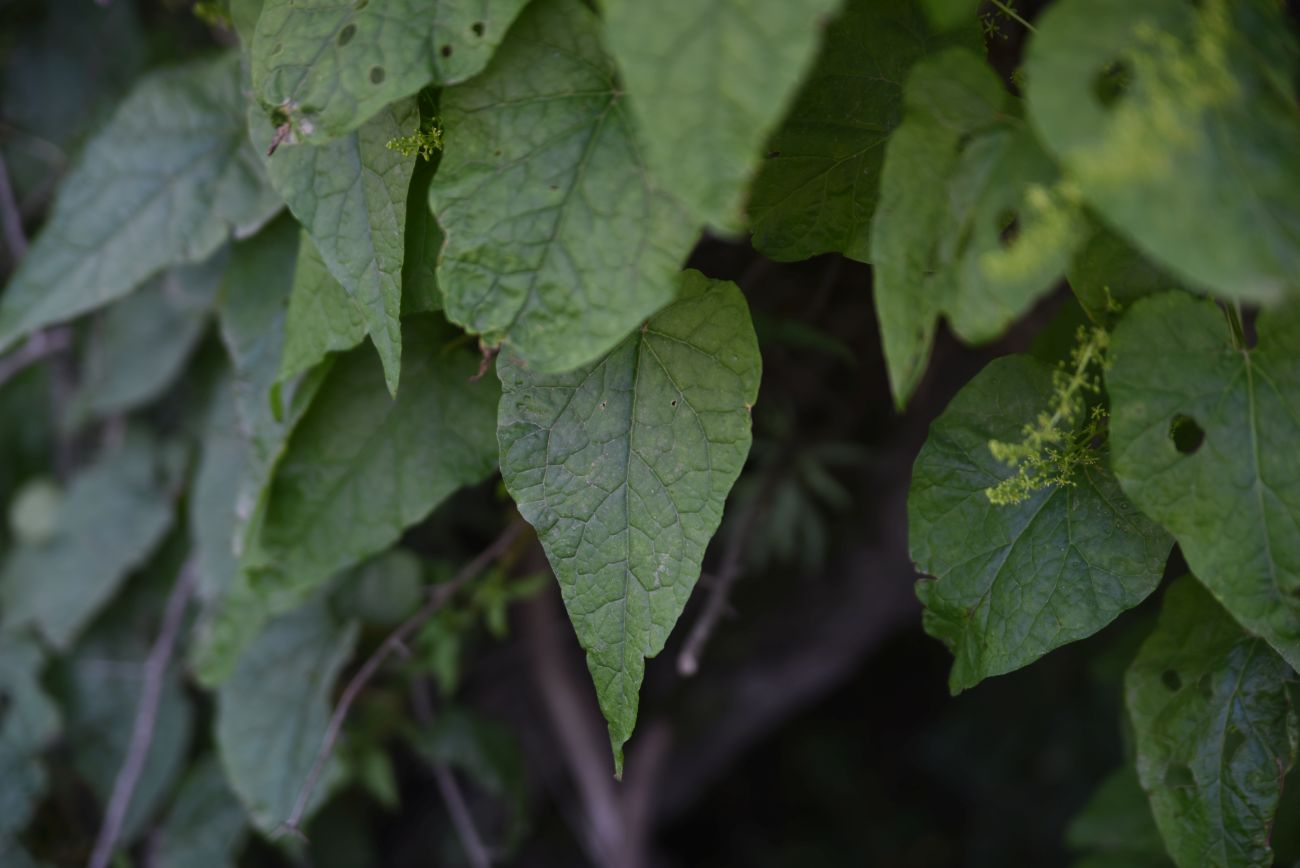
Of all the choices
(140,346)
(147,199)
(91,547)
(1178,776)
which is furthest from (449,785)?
(1178,776)

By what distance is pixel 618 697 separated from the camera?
2.78ft

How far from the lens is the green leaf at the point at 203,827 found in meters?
1.80

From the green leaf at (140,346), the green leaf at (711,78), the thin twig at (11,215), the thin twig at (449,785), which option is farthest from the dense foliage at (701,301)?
the thin twig at (11,215)

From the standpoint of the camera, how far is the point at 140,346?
5.83ft

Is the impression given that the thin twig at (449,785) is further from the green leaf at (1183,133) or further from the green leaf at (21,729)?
the green leaf at (1183,133)

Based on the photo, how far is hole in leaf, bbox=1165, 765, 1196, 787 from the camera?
1.04 m

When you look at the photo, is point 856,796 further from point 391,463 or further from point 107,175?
point 107,175

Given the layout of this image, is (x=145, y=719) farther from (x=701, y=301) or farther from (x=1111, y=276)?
(x=1111, y=276)

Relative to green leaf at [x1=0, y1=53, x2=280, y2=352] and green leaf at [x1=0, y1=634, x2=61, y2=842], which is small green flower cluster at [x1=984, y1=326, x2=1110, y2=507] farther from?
green leaf at [x1=0, y1=634, x2=61, y2=842]

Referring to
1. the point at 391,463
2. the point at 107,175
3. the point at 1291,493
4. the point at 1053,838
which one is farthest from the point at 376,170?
the point at 1053,838

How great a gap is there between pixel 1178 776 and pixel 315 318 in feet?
3.46

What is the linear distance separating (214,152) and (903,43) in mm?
961

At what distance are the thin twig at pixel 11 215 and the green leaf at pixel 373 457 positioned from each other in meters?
1.00

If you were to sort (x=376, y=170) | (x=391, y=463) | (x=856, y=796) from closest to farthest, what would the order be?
(x=376, y=170) → (x=391, y=463) → (x=856, y=796)
